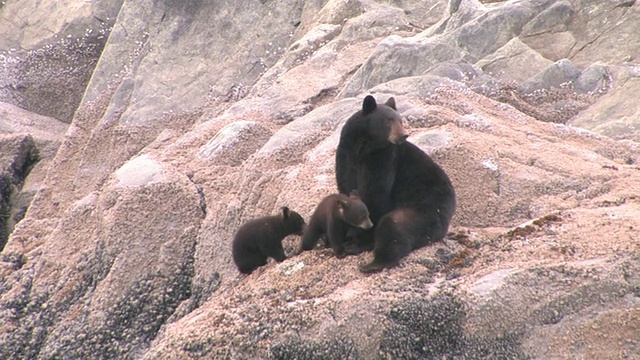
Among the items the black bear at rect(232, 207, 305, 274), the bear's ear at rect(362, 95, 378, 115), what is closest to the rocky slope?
the black bear at rect(232, 207, 305, 274)

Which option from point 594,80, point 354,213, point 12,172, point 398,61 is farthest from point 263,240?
point 12,172

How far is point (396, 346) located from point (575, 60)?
26.5ft

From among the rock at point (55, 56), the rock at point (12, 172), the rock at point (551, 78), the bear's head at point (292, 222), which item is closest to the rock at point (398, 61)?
the rock at point (551, 78)

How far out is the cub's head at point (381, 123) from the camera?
5.27 metres

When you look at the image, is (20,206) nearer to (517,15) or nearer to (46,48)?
(46,48)

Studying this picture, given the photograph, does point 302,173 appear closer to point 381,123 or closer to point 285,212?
point 285,212

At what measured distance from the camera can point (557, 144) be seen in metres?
7.29

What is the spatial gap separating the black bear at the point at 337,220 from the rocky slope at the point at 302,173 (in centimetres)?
20

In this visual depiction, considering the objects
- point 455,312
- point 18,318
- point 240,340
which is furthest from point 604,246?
point 18,318

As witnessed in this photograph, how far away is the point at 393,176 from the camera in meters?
5.38

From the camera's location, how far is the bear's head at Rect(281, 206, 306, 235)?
235 inches

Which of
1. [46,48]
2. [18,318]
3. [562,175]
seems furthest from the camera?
[46,48]

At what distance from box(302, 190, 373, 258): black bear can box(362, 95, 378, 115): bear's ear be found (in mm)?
747

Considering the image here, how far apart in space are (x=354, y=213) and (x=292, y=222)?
1116 mm
